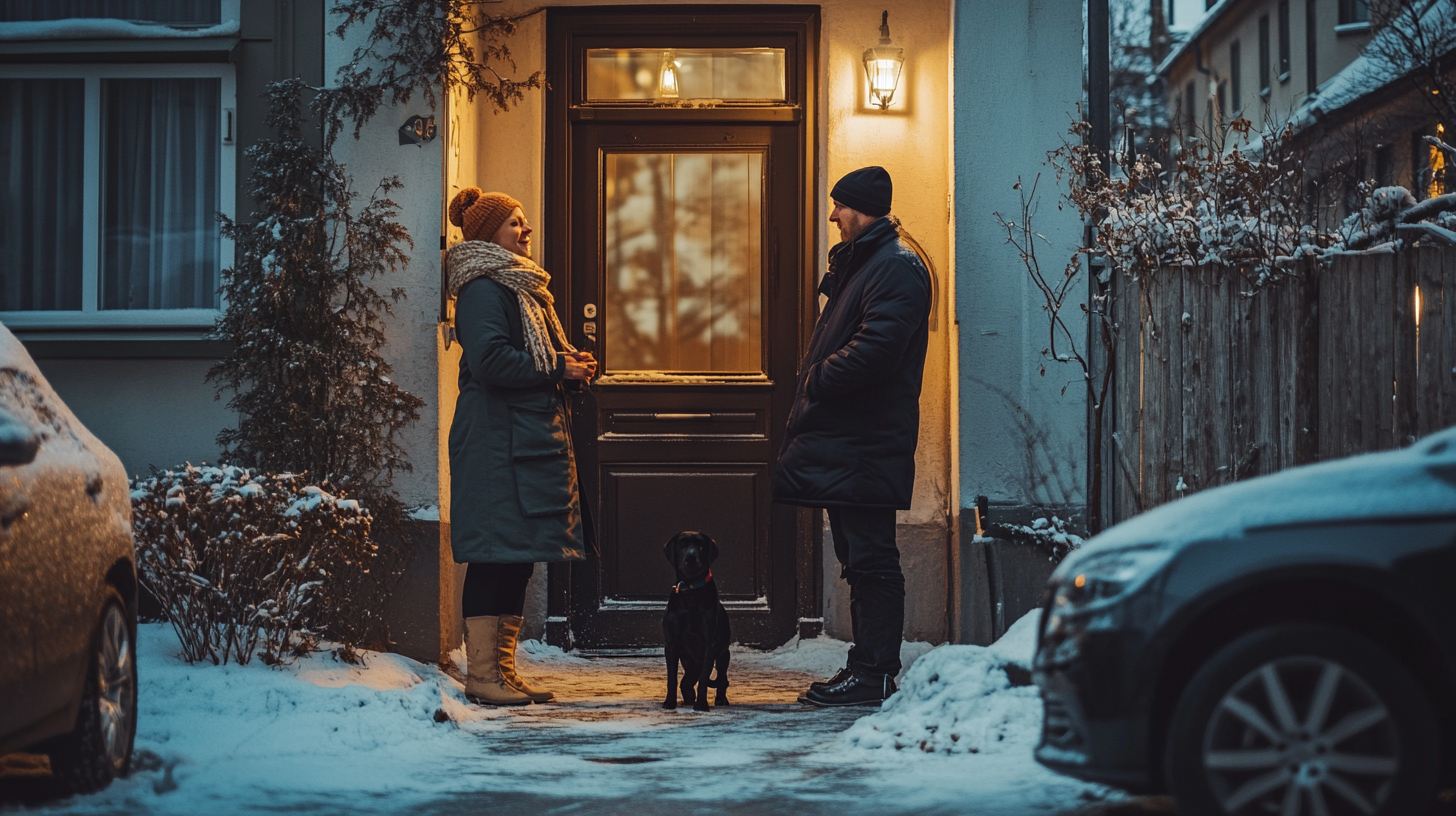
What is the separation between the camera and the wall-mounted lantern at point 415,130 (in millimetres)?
7477

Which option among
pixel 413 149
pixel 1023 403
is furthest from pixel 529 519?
pixel 1023 403

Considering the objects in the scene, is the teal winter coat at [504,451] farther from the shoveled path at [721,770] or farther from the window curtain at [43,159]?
the window curtain at [43,159]

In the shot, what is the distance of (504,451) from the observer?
6676 mm

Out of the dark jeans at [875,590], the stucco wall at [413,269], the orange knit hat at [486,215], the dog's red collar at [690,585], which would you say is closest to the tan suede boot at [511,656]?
the dog's red collar at [690,585]

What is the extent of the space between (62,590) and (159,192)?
4.22 meters

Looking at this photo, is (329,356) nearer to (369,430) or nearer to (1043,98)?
(369,430)

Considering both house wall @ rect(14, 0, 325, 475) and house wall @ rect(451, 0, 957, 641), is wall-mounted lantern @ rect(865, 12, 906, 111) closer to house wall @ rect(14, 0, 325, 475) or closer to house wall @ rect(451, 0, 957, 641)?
house wall @ rect(451, 0, 957, 641)

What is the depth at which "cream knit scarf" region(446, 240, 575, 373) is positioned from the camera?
6.70 metres

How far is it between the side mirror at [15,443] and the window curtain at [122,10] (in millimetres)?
4386

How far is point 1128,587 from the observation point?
3.88 metres

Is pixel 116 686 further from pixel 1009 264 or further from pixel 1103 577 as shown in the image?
pixel 1009 264

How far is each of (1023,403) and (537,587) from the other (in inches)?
109

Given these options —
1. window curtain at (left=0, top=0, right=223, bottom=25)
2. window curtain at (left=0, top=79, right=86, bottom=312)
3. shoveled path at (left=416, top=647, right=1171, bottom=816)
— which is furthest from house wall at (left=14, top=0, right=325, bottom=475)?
shoveled path at (left=416, top=647, right=1171, bottom=816)

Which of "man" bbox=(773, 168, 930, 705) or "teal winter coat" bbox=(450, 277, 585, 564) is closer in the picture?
"man" bbox=(773, 168, 930, 705)
